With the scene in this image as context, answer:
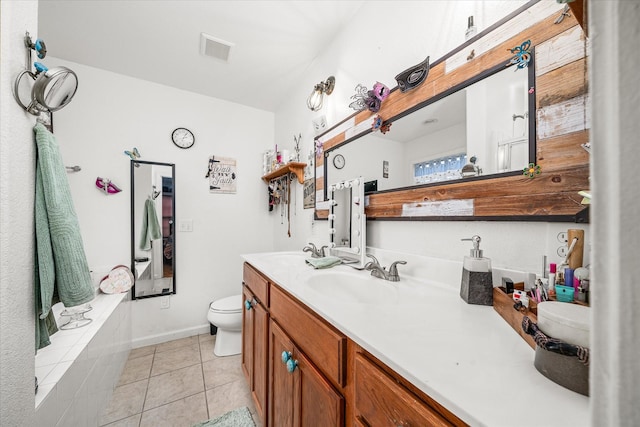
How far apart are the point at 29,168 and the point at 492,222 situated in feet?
4.67

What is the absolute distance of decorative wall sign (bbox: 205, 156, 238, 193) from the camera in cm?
245

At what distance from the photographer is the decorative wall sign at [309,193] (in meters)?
1.94

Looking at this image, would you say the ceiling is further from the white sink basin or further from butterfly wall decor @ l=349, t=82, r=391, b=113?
the white sink basin

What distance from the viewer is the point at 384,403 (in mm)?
503

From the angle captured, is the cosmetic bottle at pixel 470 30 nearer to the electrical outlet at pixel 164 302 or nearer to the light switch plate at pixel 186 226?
the light switch plate at pixel 186 226

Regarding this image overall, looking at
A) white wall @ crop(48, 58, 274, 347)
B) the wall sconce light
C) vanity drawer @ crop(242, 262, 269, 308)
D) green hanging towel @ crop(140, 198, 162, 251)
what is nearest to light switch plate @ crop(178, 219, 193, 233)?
white wall @ crop(48, 58, 274, 347)

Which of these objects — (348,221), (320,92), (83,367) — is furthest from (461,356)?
(320,92)

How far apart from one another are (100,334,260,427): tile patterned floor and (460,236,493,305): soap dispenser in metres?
1.38

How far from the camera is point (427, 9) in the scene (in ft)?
3.52

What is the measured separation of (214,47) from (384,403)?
2.29 m

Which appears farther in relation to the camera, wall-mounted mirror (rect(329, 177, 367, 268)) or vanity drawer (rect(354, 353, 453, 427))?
wall-mounted mirror (rect(329, 177, 367, 268))

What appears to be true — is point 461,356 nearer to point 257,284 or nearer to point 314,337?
point 314,337

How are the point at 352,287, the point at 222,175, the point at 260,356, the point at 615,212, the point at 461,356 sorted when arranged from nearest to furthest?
1. the point at 615,212
2. the point at 461,356
3. the point at 352,287
4. the point at 260,356
5. the point at 222,175

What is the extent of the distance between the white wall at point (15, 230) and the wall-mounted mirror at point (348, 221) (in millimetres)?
1184
